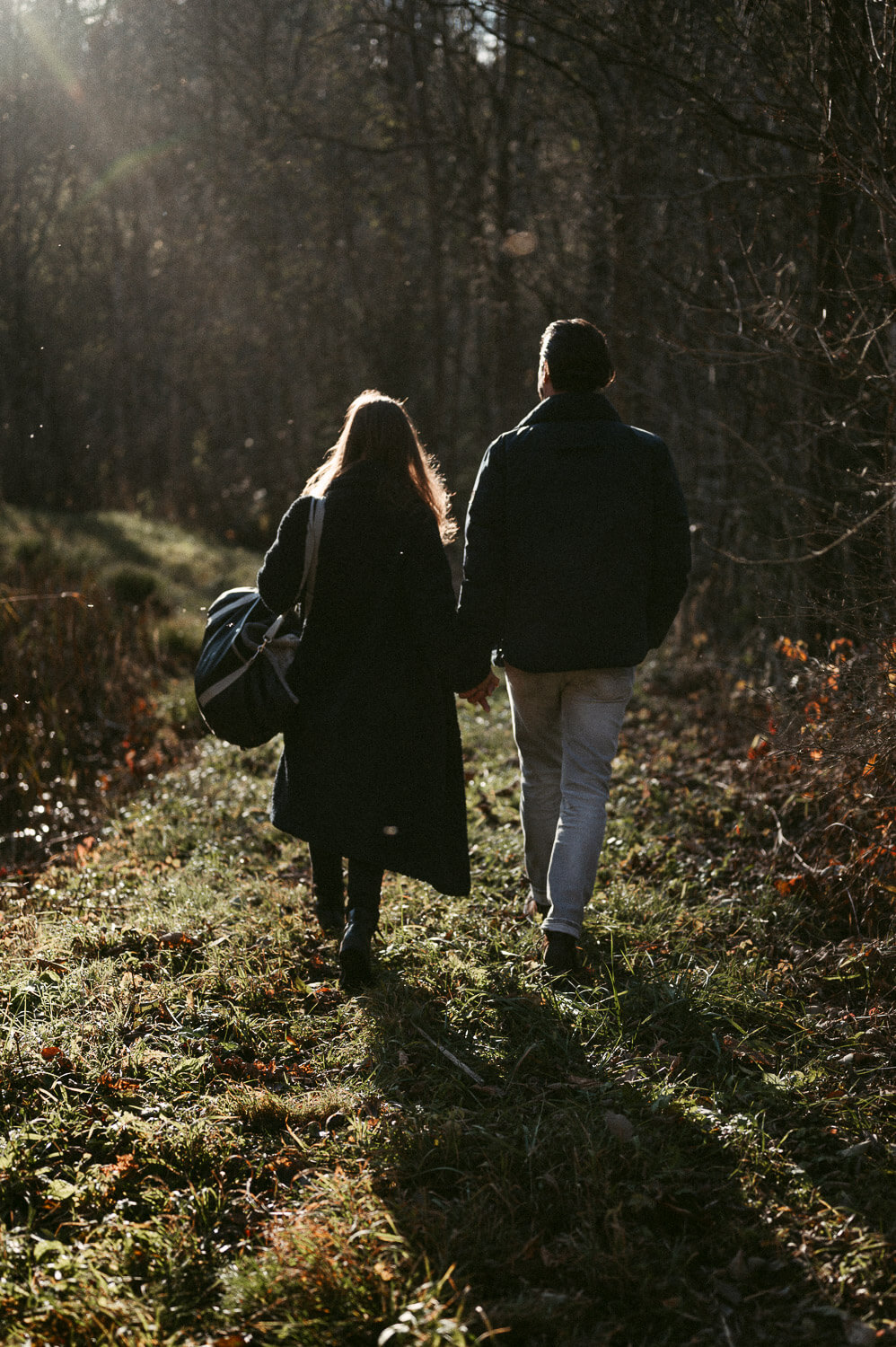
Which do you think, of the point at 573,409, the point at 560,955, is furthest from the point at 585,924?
the point at 573,409

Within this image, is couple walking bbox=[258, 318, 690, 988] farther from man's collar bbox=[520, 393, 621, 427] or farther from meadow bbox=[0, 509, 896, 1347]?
meadow bbox=[0, 509, 896, 1347]

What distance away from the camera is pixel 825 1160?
9.83 ft

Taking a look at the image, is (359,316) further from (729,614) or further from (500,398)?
(729,614)

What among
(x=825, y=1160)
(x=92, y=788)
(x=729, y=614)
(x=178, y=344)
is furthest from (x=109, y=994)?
(x=178, y=344)

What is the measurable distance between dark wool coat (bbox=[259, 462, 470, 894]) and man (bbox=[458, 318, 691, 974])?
20cm

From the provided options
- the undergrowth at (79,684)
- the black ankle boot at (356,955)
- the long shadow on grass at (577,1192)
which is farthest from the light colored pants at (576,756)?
the undergrowth at (79,684)

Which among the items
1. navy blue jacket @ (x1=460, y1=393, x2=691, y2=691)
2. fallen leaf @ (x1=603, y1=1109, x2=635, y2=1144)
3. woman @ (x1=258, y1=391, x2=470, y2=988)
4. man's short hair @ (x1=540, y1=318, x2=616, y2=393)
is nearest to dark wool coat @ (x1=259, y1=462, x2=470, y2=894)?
woman @ (x1=258, y1=391, x2=470, y2=988)

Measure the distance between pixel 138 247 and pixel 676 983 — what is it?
18.7m

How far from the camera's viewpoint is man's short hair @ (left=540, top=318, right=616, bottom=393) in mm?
3982

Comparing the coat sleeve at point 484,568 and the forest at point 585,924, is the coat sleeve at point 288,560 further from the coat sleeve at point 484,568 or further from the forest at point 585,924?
the forest at point 585,924

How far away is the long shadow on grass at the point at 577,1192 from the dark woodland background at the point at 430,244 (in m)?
1.92

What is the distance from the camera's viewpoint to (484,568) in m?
4.03

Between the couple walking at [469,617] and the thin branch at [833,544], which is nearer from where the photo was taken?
the couple walking at [469,617]

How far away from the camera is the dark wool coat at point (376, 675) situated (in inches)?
159
